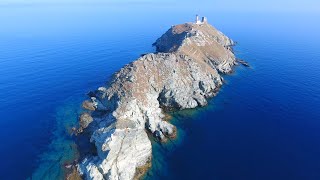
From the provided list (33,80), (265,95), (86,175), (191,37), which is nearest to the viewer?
(86,175)

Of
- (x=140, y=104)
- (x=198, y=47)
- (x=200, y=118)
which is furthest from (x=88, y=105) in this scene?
(x=198, y=47)

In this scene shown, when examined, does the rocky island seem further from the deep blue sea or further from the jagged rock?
the deep blue sea

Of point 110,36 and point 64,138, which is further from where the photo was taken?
point 110,36

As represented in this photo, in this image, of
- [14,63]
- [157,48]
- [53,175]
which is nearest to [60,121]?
[53,175]

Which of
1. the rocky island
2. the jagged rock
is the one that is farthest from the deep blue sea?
the rocky island

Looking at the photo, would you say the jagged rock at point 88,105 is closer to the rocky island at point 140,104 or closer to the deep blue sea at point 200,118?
the rocky island at point 140,104

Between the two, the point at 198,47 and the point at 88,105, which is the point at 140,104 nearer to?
the point at 88,105

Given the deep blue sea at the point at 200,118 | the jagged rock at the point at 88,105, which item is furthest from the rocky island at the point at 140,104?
the deep blue sea at the point at 200,118

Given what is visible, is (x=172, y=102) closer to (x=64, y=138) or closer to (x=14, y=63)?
(x=64, y=138)
